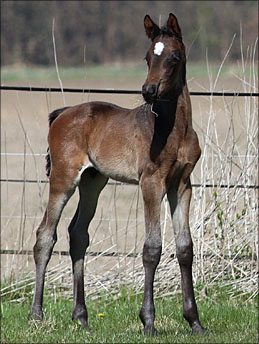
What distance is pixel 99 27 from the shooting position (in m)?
28.5

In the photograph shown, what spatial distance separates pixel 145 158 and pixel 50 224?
1049mm

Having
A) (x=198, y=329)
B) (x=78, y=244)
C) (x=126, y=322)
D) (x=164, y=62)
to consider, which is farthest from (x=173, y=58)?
(x=126, y=322)

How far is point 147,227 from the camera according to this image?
534 cm

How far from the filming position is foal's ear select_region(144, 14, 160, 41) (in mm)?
5332

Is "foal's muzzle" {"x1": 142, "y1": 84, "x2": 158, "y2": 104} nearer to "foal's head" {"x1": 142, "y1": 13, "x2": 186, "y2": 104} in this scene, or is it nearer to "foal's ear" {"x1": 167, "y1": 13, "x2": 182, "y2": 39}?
"foal's head" {"x1": 142, "y1": 13, "x2": 186, "y2": 104}

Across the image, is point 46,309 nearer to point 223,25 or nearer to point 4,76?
point 4,76

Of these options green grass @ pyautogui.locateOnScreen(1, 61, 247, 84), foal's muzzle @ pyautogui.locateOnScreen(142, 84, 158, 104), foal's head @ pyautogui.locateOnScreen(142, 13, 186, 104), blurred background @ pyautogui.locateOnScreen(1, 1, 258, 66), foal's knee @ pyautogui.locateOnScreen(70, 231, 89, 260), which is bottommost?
foal's knee @ pyautogui.locateOnScreen(70, 231, 89, 260)

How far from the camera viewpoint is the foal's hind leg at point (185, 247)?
5.40m

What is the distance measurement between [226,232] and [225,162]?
25.5 inches

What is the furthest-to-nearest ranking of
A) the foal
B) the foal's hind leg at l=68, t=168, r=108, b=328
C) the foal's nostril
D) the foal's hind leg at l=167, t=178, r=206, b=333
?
1. the foal's hind leg at l=68, t=168, r=108, b=328
2. the foal's hind leg at l=167, t=178, r=206, b=333
3. the foal
4. the foal's nostril

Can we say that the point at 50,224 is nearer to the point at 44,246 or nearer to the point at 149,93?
the point at 44,246

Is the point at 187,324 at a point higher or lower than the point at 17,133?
lower

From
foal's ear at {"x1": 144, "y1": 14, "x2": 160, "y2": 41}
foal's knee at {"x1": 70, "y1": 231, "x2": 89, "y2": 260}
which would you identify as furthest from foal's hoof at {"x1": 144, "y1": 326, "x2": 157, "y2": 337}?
foal's ear at {"x1": 144, "y1": 14, "x2": 160, "y2": 41}

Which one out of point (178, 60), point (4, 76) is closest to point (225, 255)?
point (178, 60)
